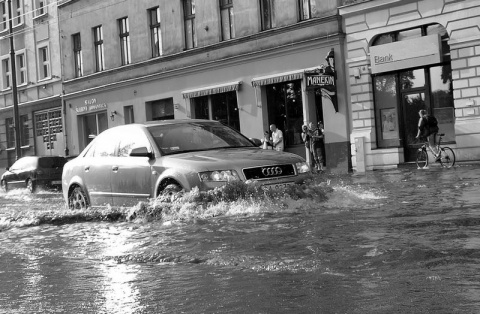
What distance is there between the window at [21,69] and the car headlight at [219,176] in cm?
A: 3708

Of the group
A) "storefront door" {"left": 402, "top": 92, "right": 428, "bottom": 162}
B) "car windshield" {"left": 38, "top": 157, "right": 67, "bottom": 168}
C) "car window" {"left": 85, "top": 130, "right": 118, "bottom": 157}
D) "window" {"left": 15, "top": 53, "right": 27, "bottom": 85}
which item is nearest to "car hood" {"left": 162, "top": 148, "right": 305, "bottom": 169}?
"car window" {"left": 85, "top": 130, "right": 118, "bottom": 157}

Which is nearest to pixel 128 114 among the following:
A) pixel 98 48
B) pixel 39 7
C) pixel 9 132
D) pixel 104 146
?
pixel 98 48

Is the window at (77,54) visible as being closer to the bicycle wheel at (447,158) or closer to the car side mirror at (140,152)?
the bicycle wheel at (447,158)

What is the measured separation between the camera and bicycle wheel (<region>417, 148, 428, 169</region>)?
24.8 metres

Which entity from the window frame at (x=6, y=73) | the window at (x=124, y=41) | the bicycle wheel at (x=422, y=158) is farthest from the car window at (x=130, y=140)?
the window frame at (x=6, y=73)

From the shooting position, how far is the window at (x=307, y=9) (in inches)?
1140

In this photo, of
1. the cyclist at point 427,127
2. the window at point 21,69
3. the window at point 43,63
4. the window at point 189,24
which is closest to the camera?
the cyclist at point 427,127

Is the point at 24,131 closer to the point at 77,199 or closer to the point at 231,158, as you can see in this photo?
the point at 77,199

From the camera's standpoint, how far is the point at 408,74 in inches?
1051

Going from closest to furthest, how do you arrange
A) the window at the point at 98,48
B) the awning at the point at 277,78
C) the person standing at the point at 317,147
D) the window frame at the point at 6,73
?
the person standing at the point at 317,147 < the awning at the point at 277,78 < the window at the point at 98,48 < the window frame at the point at 6,73

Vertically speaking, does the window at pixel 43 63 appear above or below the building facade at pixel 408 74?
above

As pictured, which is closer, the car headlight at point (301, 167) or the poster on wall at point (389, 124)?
the car headlight at point (301, 167)

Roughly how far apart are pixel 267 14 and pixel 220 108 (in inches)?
183

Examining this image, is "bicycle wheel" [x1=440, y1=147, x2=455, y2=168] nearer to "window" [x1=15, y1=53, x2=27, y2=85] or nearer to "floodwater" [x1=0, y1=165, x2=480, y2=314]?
"floodwater" [x1=0, y1=165, x2=480, y2=314]
